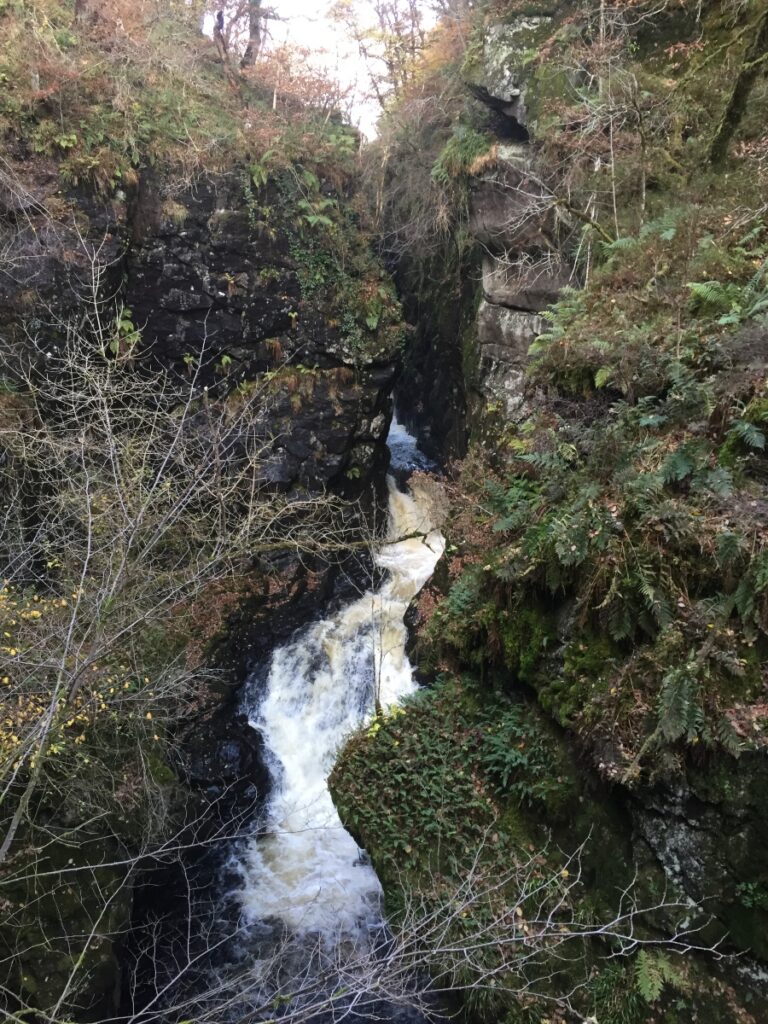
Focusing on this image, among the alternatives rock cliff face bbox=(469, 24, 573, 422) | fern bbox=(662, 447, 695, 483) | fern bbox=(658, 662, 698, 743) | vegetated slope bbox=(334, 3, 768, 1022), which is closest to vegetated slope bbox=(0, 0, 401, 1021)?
rock cliff face bbox=(469, 24, 573, 422)

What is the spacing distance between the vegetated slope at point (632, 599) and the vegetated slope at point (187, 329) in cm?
294

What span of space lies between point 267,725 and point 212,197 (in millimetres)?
10940

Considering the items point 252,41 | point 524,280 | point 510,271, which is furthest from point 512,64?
point 252,41

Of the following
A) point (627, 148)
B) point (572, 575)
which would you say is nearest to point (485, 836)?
point (572, 575)

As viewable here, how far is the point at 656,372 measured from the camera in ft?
18.8

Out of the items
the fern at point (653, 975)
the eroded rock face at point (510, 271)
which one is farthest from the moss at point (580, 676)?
the eroded rock face at point (510, 271)

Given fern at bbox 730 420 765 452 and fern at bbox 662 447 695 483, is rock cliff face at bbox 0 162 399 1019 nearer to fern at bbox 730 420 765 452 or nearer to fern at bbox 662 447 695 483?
fern at bbox 662 447 695 483

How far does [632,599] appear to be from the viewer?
4895 millimetres

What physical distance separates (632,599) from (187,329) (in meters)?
10.8

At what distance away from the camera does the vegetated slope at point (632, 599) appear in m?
4.28

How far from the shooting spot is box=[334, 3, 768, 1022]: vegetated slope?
4.28m

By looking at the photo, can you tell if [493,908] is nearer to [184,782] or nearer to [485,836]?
[485,836]

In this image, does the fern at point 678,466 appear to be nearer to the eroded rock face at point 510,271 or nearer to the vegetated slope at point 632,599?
the vegetated slope at point 632,599

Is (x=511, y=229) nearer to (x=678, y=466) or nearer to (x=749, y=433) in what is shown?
(x=678, y=466)
